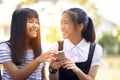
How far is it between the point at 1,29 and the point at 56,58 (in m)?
25.7

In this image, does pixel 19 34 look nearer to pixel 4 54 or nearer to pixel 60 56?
pixel 4 54

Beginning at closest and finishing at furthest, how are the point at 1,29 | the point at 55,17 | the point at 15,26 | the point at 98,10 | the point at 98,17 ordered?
the point at 15,26
the point at 55,17
the point at 98,10
the point at 98,17
the point at 1,29

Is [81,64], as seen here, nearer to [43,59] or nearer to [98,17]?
[43,59]

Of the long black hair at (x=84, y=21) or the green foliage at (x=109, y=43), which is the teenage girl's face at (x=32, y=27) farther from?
the green foliage at (x=109, y=43)

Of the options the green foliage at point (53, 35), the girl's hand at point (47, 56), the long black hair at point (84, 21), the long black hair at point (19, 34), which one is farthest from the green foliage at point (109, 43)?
the girl's hand at point (47, 56)

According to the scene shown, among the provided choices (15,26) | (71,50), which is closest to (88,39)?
(71,50)

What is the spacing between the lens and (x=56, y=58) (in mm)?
3104

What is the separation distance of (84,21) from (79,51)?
0.26 meters

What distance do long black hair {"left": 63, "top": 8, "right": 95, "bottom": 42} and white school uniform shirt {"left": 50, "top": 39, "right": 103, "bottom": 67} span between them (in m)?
0.05

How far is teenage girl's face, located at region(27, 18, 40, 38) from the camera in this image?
3221 mm

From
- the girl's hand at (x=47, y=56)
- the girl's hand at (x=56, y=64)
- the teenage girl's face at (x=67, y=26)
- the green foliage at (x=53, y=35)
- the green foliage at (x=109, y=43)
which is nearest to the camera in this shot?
the girl's hand at (x=47, y=56)

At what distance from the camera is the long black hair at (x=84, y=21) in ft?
10.7

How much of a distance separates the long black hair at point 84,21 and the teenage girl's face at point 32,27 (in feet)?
0.91

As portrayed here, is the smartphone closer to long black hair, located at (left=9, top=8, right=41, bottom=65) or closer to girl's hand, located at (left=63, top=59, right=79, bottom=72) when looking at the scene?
girl's hand, located at (left=63, top=59, right=79, bottom=72)
